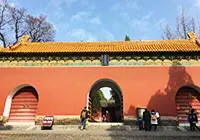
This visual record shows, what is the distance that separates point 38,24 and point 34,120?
15.2 m

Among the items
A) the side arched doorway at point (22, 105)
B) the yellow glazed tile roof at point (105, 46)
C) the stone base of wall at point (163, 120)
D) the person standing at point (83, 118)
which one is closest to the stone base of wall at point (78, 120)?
the stone base of wall at point (163, 120)

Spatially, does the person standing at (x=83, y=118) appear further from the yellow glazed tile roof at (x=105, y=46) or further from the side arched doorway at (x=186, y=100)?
the side arched doorway at (x=186, y=100)

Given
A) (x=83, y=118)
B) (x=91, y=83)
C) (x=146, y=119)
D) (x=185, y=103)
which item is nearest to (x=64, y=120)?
(x=83, y=118)

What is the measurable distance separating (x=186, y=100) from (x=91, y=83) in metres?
5.65

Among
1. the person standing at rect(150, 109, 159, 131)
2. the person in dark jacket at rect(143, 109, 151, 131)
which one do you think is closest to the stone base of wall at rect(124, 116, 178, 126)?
the person standing at rect(150, 109, 159, 131)

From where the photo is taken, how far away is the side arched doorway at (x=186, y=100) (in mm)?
9875

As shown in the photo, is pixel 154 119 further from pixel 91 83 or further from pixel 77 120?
pixel 77 120

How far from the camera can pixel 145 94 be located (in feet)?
32.0

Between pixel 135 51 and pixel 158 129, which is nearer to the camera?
pixel 158 129

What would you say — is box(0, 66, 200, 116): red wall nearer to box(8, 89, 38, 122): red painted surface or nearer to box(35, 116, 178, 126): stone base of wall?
box(35, 116, 178, 126): stone base of wall

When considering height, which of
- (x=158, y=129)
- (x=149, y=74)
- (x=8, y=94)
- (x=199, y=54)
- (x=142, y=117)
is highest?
(x=199, y=54)

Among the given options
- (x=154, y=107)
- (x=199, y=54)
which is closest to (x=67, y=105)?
(x=154, y=107)

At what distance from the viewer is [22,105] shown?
10461 mm

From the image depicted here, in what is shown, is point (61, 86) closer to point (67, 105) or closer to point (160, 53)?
point (67, 105)
